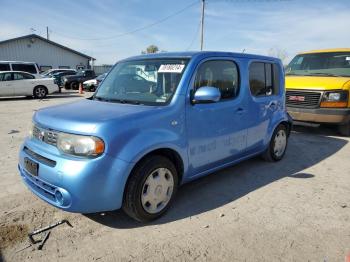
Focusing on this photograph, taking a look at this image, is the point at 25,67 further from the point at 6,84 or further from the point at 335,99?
the point at 335,99

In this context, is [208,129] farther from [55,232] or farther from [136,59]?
[55,232]

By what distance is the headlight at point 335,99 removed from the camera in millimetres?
7219

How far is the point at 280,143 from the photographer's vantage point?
561 centimetres

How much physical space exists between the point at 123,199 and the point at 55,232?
31.3 inches

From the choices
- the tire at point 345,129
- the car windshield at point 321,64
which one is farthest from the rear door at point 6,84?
the tire at point 345,129

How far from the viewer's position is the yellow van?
7.27 meters

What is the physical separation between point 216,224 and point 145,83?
1857 mm

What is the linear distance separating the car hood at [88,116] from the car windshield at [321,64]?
21.5 ft

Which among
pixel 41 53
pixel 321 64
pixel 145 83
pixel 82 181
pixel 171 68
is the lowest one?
pixel 82 181

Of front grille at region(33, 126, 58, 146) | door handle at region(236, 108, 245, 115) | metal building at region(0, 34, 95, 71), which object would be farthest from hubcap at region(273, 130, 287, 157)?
metal building at region(0, 34, 95, 71)

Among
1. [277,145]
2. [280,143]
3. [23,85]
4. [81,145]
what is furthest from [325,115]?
[23,85]

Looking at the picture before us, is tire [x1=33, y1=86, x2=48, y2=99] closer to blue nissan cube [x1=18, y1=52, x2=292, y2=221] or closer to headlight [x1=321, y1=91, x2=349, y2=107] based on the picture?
blue nissan cube [x1=18, y1=52, x2=292, y2=221]

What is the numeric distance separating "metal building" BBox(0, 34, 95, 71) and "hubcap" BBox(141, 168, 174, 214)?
3409 centimetres

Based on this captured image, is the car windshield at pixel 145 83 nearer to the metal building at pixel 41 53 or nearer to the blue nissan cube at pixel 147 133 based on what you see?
the blue nissan cube at pixel 147 133
